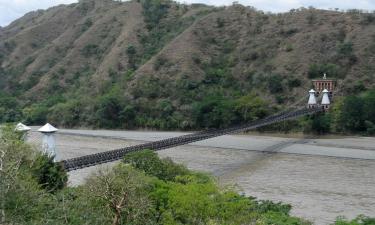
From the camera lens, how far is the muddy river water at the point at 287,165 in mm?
19656

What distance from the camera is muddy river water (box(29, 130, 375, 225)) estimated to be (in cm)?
1966

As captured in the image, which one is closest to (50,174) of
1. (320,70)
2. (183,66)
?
(320,70)

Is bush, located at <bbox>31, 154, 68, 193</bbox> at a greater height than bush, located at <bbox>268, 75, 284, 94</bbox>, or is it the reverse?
bush, located at <bbox>268, 75, 284, 94</bbox>

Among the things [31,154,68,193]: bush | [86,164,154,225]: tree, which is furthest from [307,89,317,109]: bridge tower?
[86,164,154,225]: tree

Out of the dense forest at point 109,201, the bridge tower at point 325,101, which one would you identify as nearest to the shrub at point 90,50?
the bridge tower at point 325,101

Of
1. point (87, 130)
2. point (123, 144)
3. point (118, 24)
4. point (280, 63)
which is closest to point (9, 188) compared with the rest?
point (123, 144)

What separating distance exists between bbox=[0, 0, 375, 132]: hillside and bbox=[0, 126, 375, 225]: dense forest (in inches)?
1139

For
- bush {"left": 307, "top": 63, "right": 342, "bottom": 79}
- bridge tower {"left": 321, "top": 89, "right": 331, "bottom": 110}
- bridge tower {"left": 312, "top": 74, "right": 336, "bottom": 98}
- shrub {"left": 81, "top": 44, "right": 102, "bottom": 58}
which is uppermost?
shrub {"left": 81, "top": 44, "right": 102, "bottom": 58}

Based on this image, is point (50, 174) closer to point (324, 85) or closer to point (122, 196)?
point (122, 196)

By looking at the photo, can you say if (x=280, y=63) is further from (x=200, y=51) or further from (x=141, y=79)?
(x=141, y=79)

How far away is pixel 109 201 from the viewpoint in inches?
453

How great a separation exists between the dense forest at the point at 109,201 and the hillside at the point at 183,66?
28930 millimetres

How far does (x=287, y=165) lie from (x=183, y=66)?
81.5ft

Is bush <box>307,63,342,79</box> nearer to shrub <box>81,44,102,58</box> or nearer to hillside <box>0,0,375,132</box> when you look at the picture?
hillside <box>0,0,375,132</box>
